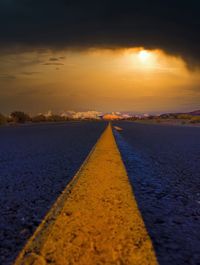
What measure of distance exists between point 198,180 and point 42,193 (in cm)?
259

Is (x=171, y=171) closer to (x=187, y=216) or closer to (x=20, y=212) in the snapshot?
(x=187, y=216)

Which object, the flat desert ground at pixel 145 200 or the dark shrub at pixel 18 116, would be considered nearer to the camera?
the flat desert ground at pixel 145 200

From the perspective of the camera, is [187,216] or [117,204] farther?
[117,204]

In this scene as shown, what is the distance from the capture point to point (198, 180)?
4.59 m

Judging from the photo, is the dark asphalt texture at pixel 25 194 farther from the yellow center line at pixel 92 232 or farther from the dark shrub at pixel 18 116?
the dark shrub at pixel 18 116

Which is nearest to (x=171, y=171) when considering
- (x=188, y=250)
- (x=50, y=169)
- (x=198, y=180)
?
(x=198, y=180)

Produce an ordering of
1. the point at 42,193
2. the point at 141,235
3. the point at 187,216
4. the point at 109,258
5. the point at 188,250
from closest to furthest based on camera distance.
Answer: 1. the point at 109,258
2. the point at 188,250
3. the point at 141,235
4. the point at 187,216
5. the point at 42,193

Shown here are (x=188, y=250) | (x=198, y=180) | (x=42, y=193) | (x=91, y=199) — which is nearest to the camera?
(x=188, y=250)

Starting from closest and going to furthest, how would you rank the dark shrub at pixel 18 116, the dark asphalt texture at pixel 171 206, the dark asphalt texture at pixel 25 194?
the dark asphalt texture at pixel 171 206
the dark asphalt texture at pixel 25 194
the dark shrub at pixel 18 116

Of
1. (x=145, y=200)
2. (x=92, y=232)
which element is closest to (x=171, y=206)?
(x=145, y=200)

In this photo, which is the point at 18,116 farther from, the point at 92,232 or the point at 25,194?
the point at 92,232

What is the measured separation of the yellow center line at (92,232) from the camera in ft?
6.34

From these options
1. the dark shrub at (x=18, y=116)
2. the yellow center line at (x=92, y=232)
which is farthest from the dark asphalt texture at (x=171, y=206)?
the dark shrub at (x=18, y=116)

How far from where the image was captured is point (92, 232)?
2371 mm
